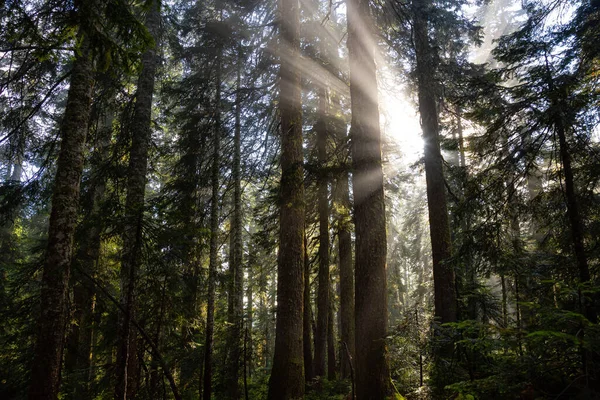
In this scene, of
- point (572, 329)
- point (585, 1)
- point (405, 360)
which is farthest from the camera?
point (585, 1)

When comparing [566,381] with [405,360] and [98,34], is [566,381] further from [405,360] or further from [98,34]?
[98,34]

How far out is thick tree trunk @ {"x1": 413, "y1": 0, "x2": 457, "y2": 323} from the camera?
29.2ft

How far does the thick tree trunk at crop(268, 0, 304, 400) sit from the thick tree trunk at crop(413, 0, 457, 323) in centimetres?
345

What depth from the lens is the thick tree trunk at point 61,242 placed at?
5230mm

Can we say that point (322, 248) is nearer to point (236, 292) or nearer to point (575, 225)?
point (236, 292)

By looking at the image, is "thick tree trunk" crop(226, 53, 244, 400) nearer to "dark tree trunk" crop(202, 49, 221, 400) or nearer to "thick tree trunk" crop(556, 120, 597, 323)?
"dark tree trunk" crop(202, 49, 221, 400)

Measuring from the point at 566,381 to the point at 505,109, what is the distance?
539cm

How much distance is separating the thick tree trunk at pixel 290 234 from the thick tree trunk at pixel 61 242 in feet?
13.9

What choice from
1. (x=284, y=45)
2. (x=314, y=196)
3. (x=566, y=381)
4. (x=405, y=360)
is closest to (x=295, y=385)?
(x=405, y=360)

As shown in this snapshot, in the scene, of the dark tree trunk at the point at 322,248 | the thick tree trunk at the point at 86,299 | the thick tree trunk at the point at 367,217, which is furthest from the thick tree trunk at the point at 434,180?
the thick tree trunk at the point at 86,299

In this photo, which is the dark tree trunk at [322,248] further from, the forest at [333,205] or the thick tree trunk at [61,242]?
the thick tree trunk at [61,242]

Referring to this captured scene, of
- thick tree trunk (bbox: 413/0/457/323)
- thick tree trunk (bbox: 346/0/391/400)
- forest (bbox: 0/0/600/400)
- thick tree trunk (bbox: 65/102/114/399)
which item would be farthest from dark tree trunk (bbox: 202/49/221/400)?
thick tree trunk (bbox: 413/0/457/323)

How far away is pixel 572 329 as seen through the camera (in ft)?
11.4

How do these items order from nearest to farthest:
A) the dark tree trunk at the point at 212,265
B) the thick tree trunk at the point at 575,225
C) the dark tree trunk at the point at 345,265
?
the thick tree trunk at the point at 575,225 → the dark tree trunk at the point at 212,265 → the dark tree trunk at the point at 345,265
